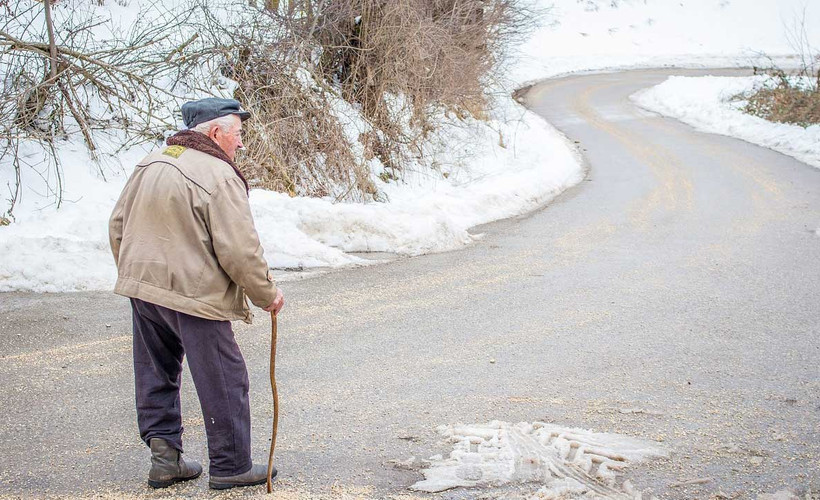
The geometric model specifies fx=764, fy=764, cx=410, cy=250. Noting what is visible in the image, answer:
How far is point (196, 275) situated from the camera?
327 cm

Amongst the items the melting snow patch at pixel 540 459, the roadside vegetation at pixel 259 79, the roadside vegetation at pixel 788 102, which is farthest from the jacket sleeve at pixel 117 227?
the roadside vegetation at pixel 788 102

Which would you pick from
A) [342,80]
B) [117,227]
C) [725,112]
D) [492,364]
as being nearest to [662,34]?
[725,112]

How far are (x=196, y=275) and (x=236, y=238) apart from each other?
24 cm

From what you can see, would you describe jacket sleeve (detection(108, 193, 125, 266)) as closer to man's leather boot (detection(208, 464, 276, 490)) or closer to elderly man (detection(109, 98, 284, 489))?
elderly man (detection(109, 98, 284, 489))

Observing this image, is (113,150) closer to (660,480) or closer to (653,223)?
(653,223)

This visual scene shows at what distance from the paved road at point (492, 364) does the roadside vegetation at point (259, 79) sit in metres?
3.20

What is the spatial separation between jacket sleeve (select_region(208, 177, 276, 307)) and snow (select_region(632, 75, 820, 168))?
1498 centimetres

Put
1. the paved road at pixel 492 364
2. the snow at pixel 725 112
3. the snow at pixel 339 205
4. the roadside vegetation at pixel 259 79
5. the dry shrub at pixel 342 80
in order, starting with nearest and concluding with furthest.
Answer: the paved road at pixel 492 364 < the snow at pixel 339 205 < the roadside vegetation at pixel 259 79 < the dry shrub at pixel 342 80 < the snow at pixel 725 112

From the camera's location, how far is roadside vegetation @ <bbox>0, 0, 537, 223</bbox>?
30.9 ft

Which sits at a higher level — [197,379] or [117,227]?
[117,227]

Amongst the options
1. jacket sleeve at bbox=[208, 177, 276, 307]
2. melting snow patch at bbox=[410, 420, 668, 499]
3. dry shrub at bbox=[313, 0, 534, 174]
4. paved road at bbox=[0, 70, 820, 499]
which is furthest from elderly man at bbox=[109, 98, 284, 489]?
dry shrub at bbox=[313, 0, 534, 174]

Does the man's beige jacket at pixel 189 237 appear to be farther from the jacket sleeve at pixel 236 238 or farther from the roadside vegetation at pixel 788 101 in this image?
the roadside vegetation at pixel 788 101

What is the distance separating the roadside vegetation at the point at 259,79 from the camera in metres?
9.41

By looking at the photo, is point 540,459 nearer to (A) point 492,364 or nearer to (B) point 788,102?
(A) point 492,364
